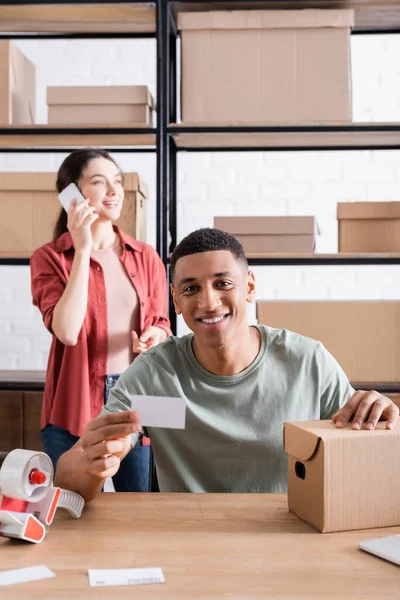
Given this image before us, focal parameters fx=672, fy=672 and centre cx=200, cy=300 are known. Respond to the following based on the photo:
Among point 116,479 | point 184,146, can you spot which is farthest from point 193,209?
point 116,479

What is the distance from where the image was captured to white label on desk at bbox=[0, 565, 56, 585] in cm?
84

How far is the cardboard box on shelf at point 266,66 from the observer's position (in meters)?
2.30

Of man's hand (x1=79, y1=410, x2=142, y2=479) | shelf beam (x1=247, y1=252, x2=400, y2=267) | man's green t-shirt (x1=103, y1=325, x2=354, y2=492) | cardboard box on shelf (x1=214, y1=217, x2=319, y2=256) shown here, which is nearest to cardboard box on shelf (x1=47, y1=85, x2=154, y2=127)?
cardboard box on shelf (x1=214, y1=217, x2=319, y2=256)

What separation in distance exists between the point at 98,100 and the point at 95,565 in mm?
1854

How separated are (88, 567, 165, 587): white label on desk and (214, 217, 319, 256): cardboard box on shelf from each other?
1.60 metres

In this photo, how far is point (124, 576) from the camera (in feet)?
2.76

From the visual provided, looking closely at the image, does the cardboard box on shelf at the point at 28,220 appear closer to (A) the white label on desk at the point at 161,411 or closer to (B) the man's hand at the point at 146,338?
(B) the man's hand at the point at 146,338

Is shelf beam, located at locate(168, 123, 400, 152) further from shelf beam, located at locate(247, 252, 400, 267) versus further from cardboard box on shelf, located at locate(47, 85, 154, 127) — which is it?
shelf beam, located at locate(247, 252, 400, 267)

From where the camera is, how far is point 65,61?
9.73ft

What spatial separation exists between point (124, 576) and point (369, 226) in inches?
71.1

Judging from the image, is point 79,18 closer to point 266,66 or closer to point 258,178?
point 266,66

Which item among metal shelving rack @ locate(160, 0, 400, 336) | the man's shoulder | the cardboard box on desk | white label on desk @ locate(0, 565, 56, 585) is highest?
metal shelving rack @ locate(160, 0, 400, 336)

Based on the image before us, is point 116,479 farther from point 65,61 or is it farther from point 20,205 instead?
point 65,61

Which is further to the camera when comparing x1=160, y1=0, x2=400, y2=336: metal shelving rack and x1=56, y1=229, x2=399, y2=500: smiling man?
x1=160, y1=0, x2=400, y2=336: metal shelving rack
